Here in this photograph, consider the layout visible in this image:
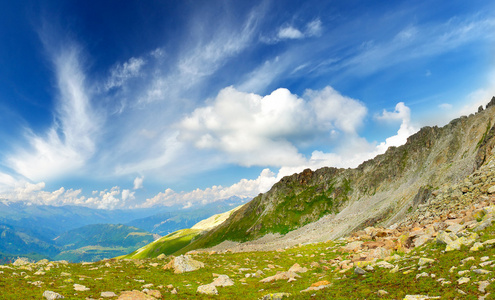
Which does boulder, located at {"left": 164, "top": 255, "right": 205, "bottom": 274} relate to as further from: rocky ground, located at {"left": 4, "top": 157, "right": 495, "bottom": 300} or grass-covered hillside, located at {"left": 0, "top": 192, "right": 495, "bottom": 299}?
grass-covered hillside, located at {"left": 0, "top": 192, "right": 495, "bottom": 299}

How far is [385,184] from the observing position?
143 metres

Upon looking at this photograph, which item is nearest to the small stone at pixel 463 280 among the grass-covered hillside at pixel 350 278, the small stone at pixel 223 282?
the grass-covered hillside at pixel 350 278

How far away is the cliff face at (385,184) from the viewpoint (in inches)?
3435

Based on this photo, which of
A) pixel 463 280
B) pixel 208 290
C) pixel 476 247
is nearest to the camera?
pixel 463 280

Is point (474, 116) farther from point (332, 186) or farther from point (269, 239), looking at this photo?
point (269, 239)

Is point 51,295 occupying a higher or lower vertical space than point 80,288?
higher

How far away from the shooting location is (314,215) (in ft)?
550

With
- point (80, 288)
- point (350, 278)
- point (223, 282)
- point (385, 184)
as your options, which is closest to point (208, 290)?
point (223, 282)

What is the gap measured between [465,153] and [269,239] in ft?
387

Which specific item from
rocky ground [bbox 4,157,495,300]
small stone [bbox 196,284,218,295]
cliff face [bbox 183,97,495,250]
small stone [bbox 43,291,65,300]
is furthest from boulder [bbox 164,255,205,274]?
cliff face [bbox 183,97,495,250]

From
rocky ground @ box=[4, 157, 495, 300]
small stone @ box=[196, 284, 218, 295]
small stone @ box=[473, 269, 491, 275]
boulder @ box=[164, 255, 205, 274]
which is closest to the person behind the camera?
small stone @ box=[473, 269, 491, 275]

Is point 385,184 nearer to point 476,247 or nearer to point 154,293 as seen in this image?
point 476,247

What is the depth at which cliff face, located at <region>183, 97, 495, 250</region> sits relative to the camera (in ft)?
286

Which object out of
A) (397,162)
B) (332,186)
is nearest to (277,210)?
(332,186)
